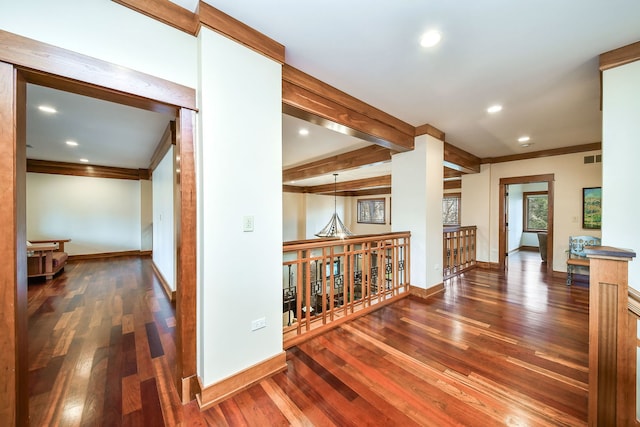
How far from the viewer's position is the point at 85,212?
636 centimetres

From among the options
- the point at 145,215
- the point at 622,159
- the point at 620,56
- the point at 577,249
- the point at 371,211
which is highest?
the point at 620,56

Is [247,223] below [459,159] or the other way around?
below

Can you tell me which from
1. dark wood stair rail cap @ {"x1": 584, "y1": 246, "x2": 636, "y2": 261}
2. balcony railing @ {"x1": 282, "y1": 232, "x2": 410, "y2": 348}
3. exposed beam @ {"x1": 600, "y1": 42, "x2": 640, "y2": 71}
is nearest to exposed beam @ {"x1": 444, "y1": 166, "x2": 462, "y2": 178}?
balcony railing @ {"x1": 282, "y1": 232, "x2": 410, "y2": 348}

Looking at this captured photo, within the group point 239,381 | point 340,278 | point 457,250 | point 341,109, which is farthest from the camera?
point 457,250

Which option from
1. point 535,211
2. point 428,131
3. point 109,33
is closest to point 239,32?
point 109,33

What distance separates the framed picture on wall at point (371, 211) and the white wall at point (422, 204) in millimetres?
6906

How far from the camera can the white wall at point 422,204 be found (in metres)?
3.55

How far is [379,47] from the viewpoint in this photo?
1919 mm

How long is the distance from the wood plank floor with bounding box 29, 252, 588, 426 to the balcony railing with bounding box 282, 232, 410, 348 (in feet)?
0.54

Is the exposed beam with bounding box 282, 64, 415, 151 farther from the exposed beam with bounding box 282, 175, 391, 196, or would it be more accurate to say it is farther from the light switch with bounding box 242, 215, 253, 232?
the exposed beam with bounding box 282, 175, 391, 196

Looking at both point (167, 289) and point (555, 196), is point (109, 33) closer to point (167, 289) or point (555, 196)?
point (167, 289)

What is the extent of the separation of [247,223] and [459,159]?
15.2 ft

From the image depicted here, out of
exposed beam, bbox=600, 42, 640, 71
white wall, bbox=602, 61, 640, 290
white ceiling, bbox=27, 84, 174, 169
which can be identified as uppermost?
white ceiling, bbox=27, 84, 174, 169

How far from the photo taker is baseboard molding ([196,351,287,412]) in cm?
156
